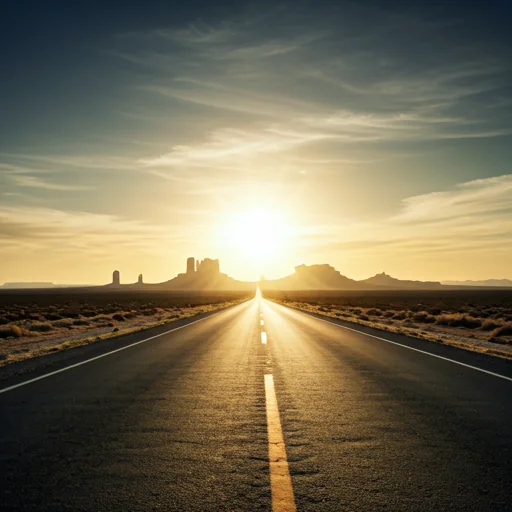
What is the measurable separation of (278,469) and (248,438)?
1.06 metres

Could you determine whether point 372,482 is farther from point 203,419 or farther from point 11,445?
point 11,445

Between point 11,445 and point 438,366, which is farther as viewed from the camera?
point 438,366

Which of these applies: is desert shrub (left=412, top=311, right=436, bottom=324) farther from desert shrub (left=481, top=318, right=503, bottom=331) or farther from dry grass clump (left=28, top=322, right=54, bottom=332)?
dry grass clump (left=28, top=322, right=54, bottom=332)

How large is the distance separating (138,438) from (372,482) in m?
2.69

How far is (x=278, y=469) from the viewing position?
434 cm

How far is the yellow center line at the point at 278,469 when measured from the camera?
3.62m

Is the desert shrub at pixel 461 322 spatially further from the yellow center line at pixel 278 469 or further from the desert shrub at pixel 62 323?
the yellow center line at pixel 278 469

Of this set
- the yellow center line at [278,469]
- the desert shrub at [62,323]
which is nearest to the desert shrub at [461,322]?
the desert shrub at [62,323]

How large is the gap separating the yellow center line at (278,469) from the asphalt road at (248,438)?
0.08 metres

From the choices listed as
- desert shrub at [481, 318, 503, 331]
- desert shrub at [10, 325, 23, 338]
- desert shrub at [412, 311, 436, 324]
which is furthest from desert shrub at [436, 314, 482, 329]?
desert shrub at [10, 325, 23, 338]

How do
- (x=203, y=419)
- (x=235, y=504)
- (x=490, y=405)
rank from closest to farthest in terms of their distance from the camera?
(x=235, y=504) < (x=203, y=419) < (x=490, y=405)

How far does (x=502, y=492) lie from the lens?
3861mm

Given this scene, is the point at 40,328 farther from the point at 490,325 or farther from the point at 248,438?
the point at 490,325

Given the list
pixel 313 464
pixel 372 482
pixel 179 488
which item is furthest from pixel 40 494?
pixel 372 482
